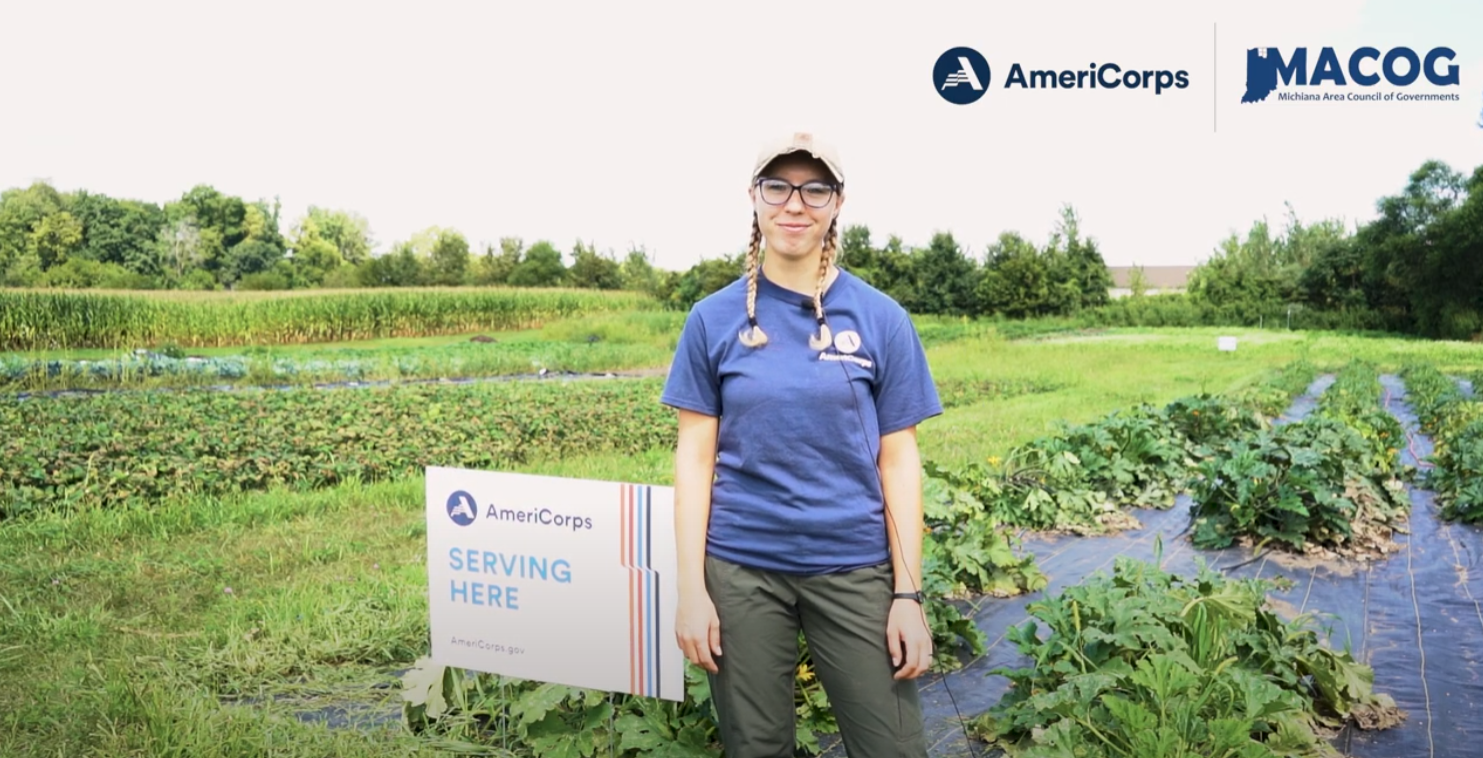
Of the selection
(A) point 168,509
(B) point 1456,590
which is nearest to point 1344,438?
(B) point 1456,590

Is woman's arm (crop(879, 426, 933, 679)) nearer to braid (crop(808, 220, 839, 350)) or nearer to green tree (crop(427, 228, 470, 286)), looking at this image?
braid (crop(808, 220, 839, 350))

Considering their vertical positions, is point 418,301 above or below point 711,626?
above

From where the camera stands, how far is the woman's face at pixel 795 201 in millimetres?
1853

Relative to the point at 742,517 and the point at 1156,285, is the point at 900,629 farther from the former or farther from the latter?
the point at 1156,285

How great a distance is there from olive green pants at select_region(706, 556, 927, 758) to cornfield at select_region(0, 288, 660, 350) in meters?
6.30

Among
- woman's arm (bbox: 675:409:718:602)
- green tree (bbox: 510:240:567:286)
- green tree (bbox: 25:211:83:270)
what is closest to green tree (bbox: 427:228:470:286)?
green tree (bbox: 510:240:567:286)

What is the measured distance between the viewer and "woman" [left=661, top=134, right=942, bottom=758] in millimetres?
1862

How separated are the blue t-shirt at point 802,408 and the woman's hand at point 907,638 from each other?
94 mm

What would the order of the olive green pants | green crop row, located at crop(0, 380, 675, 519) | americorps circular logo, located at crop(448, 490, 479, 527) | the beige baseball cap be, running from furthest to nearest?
green crop row, located at crop(0, 380, 675, 519) → americorps circular logo, located at crop(448, 490, 479, 527) → the olive green pants → the beige baseball cap

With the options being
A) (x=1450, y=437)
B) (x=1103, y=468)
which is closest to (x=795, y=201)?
(x=1103, y=468)

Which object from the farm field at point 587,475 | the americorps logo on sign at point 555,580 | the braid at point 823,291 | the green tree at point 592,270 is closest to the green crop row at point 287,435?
the farm field at point 587,475

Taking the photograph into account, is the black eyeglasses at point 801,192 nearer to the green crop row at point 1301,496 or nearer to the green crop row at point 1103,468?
the green crop row at point 1103,468

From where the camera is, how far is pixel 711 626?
1949 millimetres

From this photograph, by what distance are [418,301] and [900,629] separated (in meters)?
6.85
